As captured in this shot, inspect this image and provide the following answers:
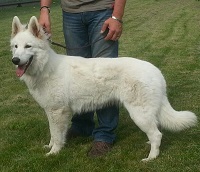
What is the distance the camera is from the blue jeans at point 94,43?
454 cm

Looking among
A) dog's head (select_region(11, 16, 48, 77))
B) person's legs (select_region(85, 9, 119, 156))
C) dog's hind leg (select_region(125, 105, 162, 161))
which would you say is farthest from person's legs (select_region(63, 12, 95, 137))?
dog's hind leg (select_region(125, 105, 162, 161))

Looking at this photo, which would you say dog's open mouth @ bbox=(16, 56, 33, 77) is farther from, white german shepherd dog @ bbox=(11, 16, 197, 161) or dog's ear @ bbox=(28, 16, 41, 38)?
dog's ear @ bbox=(28, 16, 41, 38)

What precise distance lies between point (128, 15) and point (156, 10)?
2684mm

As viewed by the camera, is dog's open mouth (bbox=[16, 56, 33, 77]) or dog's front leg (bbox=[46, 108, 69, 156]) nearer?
dog's open mouth (bbox=[16, 56, 33, 77])

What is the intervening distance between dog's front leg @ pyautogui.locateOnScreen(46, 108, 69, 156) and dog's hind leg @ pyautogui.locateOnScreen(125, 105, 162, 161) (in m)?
0.78

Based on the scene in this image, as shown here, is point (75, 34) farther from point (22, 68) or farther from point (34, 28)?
point (22, 68)

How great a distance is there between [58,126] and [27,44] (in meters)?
1.03

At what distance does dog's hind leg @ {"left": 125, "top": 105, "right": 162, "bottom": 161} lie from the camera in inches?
165

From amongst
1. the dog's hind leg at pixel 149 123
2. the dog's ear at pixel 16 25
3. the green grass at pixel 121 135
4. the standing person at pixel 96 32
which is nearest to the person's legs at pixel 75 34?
the standing person at pixel 96 32

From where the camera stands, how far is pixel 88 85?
14.4 ft

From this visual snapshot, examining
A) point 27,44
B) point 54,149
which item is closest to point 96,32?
point 27,44

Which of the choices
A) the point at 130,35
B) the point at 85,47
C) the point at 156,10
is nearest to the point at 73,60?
the point at 85,47

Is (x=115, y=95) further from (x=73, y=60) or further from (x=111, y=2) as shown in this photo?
(x=111, y=2)

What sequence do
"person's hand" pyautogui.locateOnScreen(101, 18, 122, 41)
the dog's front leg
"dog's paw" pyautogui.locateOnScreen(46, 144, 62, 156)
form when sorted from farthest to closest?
"dog's paw" pyautogui.locateOnScreen(46, 144, 62, 156) → the dog's front leg → "person's hand" pyautogui.locateOnScreen(101, 18, 122, 41)
